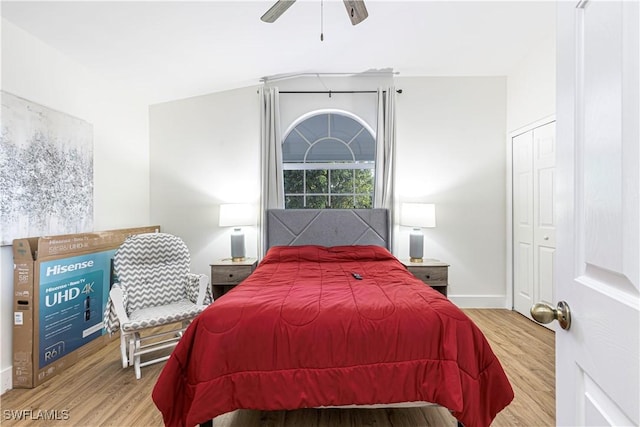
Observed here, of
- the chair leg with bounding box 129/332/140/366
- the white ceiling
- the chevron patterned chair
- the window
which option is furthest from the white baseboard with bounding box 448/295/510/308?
the chair leg with bounding box 129/332/140/366

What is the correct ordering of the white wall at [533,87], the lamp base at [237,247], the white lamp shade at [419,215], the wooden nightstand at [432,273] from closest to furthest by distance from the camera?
the white wall at [533,87], the wooden nightstand at [432,273], the white lamp shade at [419,215], the lamp base at [237,247]

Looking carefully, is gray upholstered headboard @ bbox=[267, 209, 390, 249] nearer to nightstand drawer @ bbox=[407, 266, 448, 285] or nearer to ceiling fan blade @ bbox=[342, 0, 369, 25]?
nightstand drawer @ bbox=[407, 266, 448, 285]

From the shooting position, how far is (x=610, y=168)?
0.56 m

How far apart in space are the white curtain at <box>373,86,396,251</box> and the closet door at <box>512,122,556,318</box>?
1.47m

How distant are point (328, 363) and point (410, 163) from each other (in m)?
2.99

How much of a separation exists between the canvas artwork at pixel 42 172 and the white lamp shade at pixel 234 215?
1244mm

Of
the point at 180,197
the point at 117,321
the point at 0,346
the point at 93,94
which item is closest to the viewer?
the point at 0,346

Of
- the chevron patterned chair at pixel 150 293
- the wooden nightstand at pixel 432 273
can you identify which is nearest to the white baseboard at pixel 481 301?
the wooden nightstand at pixel 432 273

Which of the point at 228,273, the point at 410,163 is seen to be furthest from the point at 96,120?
the point at 410,163

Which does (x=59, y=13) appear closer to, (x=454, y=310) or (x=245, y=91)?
(x=245, y=91)

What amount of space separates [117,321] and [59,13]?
7.52 ft

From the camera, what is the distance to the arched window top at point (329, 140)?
13.6 ft

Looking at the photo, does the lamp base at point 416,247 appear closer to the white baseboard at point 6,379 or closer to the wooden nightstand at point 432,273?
the wooden nightstand at point 432,273

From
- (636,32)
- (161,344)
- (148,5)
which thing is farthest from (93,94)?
(636,32)
